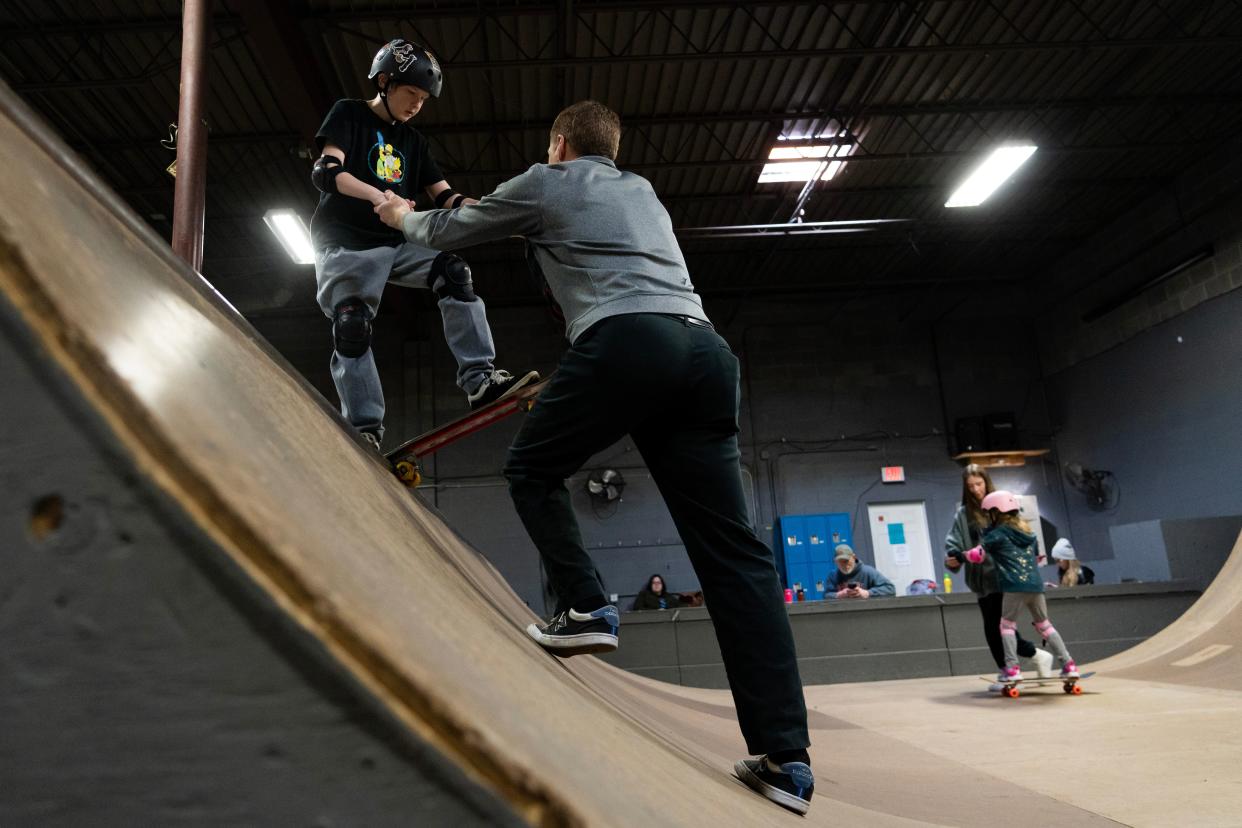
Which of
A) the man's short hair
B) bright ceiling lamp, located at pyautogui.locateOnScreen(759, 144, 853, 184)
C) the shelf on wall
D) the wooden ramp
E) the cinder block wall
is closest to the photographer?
the wooden ramp

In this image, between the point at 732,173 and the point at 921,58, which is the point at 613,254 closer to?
the point at 921,58

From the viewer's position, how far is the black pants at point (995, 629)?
4.83m

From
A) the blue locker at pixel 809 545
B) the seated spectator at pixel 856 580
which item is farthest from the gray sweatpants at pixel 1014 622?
the blue locker at pixel 809 545

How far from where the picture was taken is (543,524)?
66.2 inches

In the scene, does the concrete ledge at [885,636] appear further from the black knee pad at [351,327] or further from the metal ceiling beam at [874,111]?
the metal ceiling beam at [874,111]

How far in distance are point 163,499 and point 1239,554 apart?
7088 mm

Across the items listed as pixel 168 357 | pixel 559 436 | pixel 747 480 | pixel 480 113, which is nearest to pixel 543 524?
pixel 559 436

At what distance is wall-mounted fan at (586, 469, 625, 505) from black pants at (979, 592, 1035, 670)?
322 inches

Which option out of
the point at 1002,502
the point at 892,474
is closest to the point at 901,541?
the point at 892,474

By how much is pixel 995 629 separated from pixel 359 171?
4.65 m

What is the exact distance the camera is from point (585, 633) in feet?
5.32

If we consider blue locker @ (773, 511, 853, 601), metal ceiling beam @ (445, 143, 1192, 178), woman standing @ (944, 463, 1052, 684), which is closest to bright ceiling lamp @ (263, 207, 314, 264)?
metal ceiling beam @ (445, 143, 1192, 178)

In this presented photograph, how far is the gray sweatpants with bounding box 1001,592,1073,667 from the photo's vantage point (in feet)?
15.5

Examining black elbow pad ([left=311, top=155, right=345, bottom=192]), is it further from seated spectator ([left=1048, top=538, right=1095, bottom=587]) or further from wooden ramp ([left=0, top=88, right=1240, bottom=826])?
seated spectator ([left=1048, top=538, right=1095, bottom=587])
